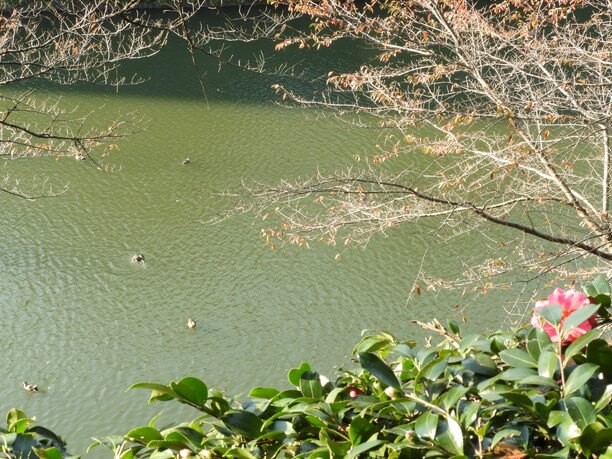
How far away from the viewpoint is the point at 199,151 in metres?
9.02

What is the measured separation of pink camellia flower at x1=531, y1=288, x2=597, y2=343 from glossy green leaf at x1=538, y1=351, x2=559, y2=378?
6 cm

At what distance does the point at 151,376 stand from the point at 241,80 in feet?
23.1

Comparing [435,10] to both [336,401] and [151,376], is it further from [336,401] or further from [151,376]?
[151,376]

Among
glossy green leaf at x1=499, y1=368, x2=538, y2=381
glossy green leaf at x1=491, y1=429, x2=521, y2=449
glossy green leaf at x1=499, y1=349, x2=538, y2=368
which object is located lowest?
glossy green leaf at x1=491, y1=429, x2=521, y2=449

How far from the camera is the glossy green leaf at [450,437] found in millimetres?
880

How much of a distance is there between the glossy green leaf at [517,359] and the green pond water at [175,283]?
118 inches

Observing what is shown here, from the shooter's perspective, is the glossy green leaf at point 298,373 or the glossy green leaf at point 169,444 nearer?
the glossy green leaf at point 169,444

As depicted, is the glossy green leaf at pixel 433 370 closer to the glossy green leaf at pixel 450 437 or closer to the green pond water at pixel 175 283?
the glossy green leaf at pixel 450 437

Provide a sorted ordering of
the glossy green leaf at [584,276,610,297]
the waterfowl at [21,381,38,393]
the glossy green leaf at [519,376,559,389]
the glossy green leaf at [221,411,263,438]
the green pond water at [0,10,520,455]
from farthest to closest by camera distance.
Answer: the green pond water at [0,10,520,455] → the waterfowl at [21,381,38,393] → the glossy green leaf at [584,276,610,297] → the glossy green leaf at [221,411,263,438] → the glossy green leaf at [519,376,559,389]

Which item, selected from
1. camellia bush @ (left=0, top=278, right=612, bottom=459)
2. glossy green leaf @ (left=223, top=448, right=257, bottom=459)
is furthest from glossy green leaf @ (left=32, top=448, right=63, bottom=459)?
glossy green leaf @ (left=223, top=448, right=257, bottom=459)

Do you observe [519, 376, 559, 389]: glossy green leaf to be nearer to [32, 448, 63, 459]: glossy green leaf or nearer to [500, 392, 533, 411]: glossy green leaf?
[500, 392, 533, 411]: glossy green leaf

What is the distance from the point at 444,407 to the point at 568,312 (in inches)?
9.6

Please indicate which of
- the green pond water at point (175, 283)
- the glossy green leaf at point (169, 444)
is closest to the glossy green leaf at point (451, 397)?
the glossy green leaf at point (169, 444)

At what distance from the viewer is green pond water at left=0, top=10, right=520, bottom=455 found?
5.25 meters
